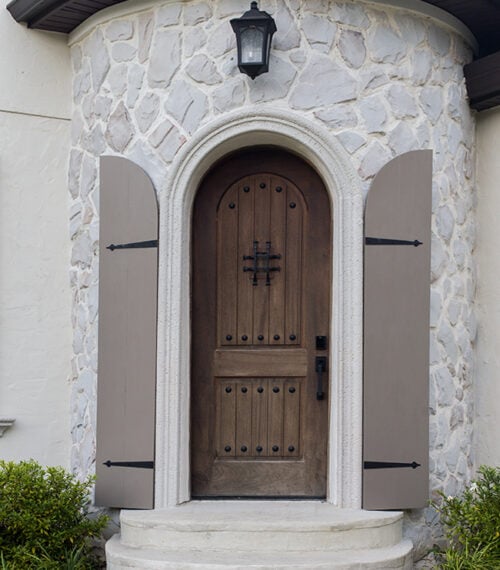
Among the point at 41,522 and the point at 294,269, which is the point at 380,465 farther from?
the point at 41,522

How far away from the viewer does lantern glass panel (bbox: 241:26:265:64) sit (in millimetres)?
5859

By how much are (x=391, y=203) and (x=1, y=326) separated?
9.21ft

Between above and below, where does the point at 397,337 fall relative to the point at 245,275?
below

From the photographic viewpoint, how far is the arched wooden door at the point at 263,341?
629cm

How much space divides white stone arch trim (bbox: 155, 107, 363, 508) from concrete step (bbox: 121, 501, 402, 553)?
234 mm

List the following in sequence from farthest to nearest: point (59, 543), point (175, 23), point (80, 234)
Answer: point (80, 234), point (175, 23), point (59, 543)

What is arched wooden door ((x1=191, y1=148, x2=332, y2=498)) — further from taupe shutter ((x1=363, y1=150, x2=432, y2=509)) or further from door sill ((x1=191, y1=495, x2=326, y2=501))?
taupe shutter ((x1=363, y1=150, x2=432, y2=509))

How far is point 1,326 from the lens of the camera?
21.9 ft

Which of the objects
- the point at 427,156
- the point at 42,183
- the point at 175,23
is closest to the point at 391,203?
Answer: the point at 427,156

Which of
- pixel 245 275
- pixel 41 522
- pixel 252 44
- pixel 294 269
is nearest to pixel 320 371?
pixel 294 269

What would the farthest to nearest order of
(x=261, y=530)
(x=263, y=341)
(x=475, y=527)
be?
(x=263, y=341), (x=475, y=527), (x=261, y=530)

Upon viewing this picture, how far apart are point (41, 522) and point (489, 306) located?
10.6 ft

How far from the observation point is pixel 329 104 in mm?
6102

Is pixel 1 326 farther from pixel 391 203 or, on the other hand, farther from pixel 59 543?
pixel 391 203
